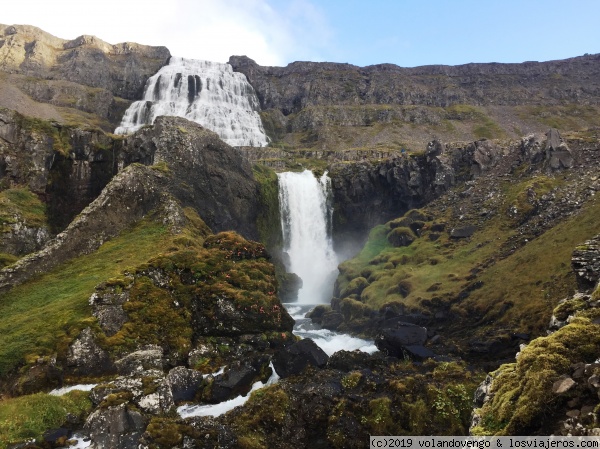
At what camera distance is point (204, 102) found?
114m

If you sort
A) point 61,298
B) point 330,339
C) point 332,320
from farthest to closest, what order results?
point 332,320 → point 330,339 → point 61,298

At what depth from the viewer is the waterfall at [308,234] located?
6431 centimetres

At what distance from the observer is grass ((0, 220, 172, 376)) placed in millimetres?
21766

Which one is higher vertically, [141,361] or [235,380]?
[141,361]

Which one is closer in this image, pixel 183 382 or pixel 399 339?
pixel 183 382

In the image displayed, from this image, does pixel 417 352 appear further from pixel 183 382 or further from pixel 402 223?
pixel 402 223

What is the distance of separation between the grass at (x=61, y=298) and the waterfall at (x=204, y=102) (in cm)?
7762

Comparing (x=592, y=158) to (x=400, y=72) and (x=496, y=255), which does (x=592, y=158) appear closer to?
(x=496, y=255)

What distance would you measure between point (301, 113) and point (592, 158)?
334 ft

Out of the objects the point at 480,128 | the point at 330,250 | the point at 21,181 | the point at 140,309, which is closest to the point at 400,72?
the point at 480,128

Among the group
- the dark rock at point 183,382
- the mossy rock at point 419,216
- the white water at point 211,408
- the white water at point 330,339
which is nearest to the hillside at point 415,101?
the mossy rock at point 419,216

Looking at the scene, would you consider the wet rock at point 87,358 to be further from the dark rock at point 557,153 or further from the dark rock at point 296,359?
the dark rock at point 557,153

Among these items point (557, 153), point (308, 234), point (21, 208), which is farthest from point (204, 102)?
point (557, 153)

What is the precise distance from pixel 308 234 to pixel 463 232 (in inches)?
1031
